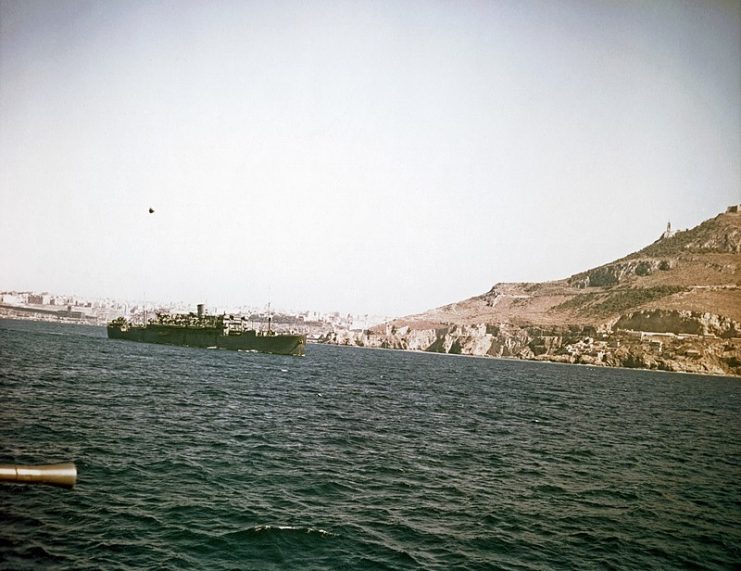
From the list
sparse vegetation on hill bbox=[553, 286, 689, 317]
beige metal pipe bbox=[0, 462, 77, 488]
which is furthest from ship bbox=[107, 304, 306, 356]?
sparse vegetation on hill bbox=[553, 286, 689, 317]

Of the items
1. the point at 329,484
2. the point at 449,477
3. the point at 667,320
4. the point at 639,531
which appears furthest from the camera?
the point at 667,320

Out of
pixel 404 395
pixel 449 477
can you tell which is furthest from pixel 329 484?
pixel 404 395

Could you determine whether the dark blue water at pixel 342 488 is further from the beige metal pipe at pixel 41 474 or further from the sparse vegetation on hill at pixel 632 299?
the sparse vegetation on hill at pixel 632 299

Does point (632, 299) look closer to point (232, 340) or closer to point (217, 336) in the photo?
point (232, 340)

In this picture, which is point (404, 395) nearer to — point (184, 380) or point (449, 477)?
point (184, 380)

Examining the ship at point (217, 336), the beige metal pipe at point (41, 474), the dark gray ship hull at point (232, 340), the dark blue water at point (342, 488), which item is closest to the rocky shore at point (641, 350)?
the ship at point (217, 336)
